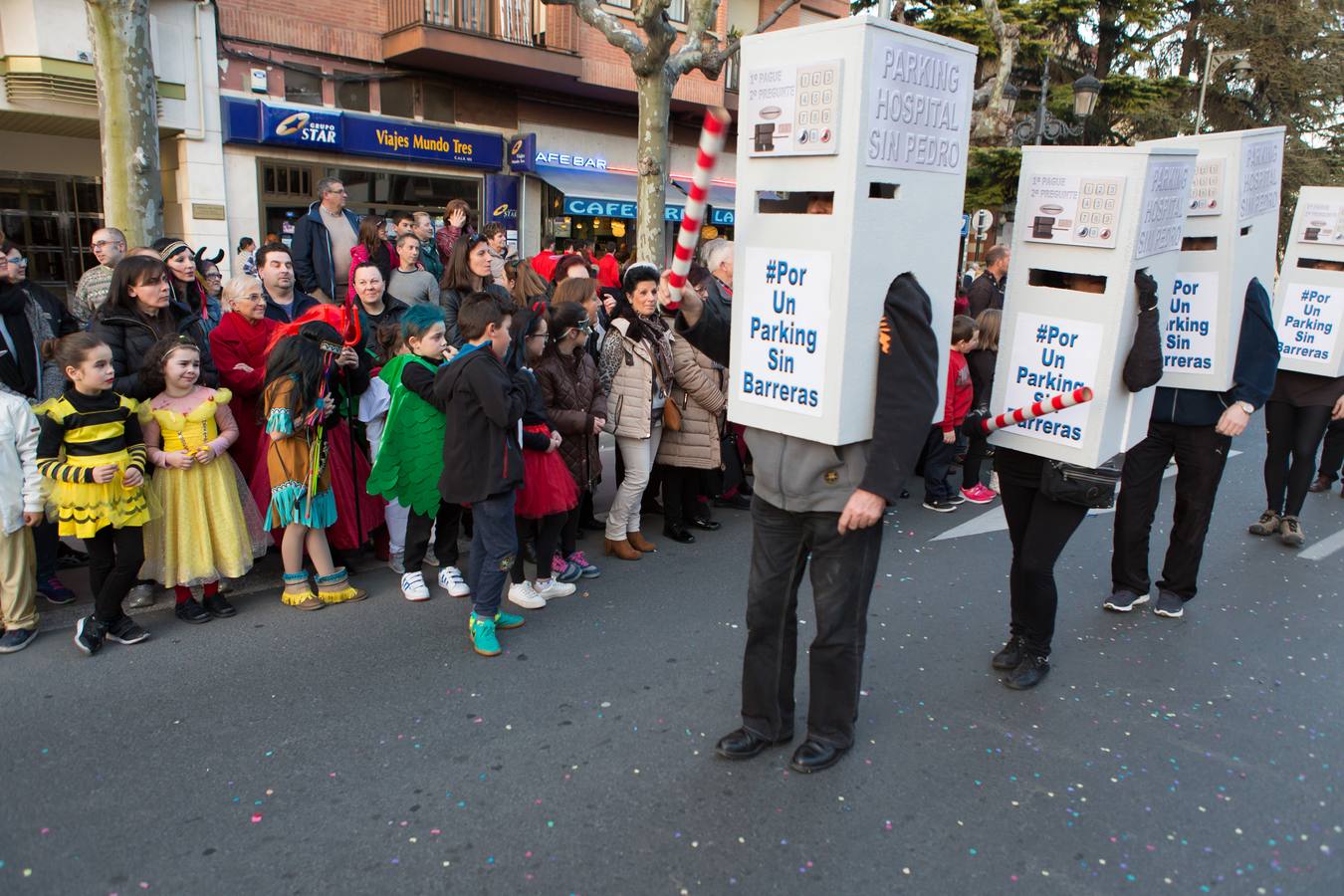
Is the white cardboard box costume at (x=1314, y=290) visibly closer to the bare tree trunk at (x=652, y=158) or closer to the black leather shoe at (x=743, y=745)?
the black leather shoe at (x=743, y=745)

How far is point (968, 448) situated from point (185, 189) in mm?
11960

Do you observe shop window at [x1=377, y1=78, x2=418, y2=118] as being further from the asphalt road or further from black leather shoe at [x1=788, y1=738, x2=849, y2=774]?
black leather shoe at [x1=788, y1=738, x2=849, y2=774]

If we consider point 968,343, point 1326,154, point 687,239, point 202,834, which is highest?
point 1326,154

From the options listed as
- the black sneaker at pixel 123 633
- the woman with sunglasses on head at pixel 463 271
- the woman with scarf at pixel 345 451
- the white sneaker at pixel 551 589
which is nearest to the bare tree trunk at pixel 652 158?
the woman with sunglasses on head at pixel 463 271

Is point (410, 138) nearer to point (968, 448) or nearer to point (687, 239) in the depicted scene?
point (968, 448)

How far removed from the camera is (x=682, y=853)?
113 inches

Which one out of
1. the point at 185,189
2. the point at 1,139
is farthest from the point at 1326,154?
the point at 1,139

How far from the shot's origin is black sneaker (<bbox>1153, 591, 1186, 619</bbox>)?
4.91 meters

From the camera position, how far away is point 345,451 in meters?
5.10

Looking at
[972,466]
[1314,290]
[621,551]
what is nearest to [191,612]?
[621,551]

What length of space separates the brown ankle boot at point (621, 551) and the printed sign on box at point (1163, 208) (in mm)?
3222

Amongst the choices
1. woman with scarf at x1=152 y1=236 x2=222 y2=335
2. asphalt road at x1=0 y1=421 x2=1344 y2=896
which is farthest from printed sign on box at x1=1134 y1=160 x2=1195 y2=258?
woman with scarf at x1=152 y1=236 x2=222 y2=335

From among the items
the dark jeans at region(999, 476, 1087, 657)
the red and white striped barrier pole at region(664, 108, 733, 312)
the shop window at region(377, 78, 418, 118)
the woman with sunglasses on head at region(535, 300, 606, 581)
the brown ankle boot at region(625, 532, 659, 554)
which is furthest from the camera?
the shop window at region(377, 78, 418, 118)

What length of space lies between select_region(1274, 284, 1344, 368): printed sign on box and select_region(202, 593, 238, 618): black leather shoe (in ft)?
21.5
